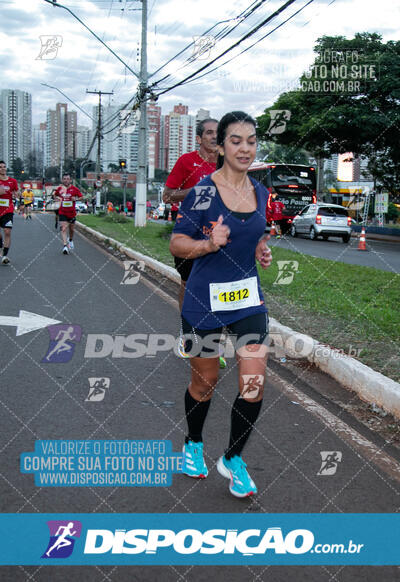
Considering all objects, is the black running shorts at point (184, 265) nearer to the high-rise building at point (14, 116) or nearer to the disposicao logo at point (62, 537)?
the disposicao logo at point (62, 537)

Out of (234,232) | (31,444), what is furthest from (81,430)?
(234,232)

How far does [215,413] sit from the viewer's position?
4523 mm

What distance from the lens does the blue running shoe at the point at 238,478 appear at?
10.6 feet

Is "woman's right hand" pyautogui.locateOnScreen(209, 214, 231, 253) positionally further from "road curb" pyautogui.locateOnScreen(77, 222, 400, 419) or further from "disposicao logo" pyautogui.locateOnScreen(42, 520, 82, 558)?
"road curb" pyautogui.locateOnScreen(77, 222, 400, 419)

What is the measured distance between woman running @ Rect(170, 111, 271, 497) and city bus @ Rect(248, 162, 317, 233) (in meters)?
29.3

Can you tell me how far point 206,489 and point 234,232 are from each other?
133 cm

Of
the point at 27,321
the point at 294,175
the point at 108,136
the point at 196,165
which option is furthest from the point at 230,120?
the point at 108,136

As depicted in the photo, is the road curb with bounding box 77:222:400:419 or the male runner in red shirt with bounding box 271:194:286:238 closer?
the road curb with bounding box 77:222:400:419

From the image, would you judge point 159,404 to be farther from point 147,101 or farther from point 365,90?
point 365,90

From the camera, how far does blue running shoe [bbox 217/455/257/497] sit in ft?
10.6

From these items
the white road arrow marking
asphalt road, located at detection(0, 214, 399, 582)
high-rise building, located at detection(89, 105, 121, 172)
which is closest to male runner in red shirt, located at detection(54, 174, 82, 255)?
the white road arrow marking

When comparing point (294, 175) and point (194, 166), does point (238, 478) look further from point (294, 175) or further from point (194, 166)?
point (294, 175)

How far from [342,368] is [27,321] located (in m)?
3.75

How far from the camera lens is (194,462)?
3.50 metres
